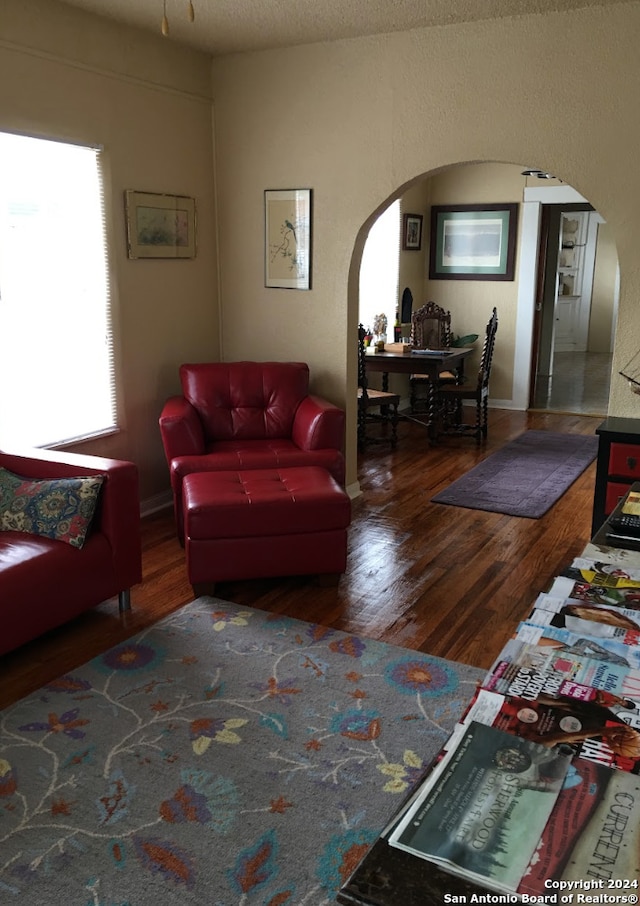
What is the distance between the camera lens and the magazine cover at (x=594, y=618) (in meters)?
1.62

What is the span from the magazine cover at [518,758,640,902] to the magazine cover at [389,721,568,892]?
0.02m

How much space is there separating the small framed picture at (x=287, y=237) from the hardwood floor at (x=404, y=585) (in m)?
1.52

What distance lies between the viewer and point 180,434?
4.24m

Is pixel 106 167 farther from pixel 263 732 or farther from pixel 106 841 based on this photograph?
pixel 106 841

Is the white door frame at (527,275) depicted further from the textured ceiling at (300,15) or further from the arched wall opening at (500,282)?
the textured ceiling at (300,15)

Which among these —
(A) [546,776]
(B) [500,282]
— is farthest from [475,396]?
(A) [546,776]

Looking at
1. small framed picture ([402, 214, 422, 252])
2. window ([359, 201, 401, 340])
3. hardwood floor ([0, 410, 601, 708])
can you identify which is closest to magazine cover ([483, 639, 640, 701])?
hardwood floor ([0, 410, 601, 708])

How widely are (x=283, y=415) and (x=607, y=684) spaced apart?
3.42 metres

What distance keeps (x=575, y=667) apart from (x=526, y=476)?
4435 millimetres

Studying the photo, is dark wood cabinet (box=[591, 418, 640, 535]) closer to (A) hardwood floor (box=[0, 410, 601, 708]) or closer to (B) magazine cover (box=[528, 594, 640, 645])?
(A) hardwood floor (box=[0, 410, 601, 708])

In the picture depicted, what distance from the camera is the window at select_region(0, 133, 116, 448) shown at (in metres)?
3.85

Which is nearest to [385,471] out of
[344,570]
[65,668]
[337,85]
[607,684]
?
[344,570]

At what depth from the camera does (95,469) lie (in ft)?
10.9

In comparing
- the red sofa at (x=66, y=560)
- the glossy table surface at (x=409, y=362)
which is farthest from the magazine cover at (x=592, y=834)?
the glossy table surface at (x=409, y=362)
